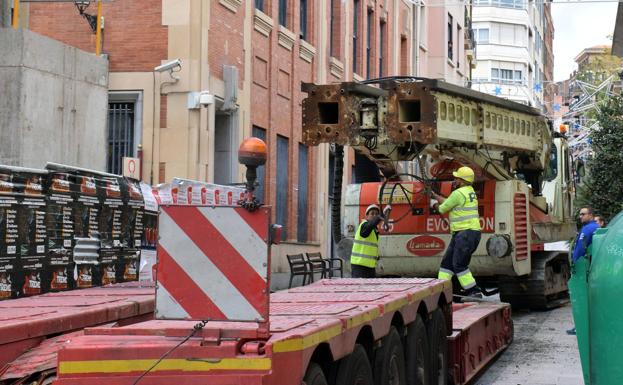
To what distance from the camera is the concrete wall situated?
54.1 feet

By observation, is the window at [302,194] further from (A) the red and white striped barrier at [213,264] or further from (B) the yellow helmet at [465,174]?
(A) the red and white striped barrier at [213,264]

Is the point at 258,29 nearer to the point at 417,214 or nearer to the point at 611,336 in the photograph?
the point at 417,214

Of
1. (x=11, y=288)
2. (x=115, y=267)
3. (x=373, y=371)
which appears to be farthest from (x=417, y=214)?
(x=373, y=371)

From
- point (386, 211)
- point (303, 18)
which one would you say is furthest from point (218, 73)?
point (386, 211)

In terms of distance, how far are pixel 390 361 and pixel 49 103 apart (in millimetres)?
10999

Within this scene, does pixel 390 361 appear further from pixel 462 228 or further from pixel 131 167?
pixel 131 167

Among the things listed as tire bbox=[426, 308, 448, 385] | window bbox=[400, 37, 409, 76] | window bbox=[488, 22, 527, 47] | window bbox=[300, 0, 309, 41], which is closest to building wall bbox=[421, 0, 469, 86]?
window bbox=[400, 37, 409, 76]

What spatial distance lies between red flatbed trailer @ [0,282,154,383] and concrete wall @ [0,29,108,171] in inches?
297

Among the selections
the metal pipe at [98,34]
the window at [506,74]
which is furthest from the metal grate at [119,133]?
the window at [506,74]

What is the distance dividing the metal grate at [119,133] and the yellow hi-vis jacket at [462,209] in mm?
8839

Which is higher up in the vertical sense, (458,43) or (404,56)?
(458,43)

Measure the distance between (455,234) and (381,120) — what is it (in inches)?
88.6

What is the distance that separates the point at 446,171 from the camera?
51.6 feet

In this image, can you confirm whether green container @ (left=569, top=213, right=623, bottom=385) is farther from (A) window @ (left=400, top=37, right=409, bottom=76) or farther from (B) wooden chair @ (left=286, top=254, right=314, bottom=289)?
(A) window @ (left=400, top=37, right=409, bottom=76)
